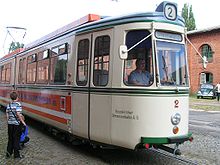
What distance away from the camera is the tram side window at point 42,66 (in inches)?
409

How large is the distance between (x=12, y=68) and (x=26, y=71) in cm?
313

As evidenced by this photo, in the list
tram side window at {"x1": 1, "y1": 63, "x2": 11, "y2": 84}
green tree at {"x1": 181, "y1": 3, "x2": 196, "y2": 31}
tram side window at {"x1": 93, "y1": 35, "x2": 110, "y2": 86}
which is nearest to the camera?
tram side window at {"x1": 93, "y1": 35, "x2": 110, "y2": 86}

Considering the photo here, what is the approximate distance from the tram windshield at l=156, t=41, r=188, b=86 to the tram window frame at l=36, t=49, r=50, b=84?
445 cm

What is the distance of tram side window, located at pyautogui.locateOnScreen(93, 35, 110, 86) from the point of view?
7.27 metres

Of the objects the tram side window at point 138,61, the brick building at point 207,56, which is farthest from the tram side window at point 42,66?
the brick building at point 207,56

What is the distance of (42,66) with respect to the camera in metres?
10.9

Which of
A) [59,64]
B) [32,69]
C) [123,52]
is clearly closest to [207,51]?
[32,69]

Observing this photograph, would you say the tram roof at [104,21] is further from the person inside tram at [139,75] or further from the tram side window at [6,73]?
the tram side window at [6,73]

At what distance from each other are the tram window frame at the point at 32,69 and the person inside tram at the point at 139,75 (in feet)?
18.5

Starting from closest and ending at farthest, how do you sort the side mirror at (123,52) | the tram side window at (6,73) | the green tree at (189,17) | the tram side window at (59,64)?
the side mirror at (123,52)
the tram side window at (59,64)
the tram side window at (6,73)
the green tree at (189,17)

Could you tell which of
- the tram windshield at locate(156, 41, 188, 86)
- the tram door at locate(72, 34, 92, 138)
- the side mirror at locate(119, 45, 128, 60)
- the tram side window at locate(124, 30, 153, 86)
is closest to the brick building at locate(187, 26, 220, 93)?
the tram door at locate(72, 34, 92, 138)

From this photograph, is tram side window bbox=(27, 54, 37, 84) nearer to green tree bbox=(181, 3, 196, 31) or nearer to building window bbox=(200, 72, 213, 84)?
building window bbox=(200, 72, 213, 84)

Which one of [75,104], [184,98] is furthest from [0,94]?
[184,98]

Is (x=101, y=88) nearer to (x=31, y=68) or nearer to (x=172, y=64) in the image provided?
(x=172, y=64)
